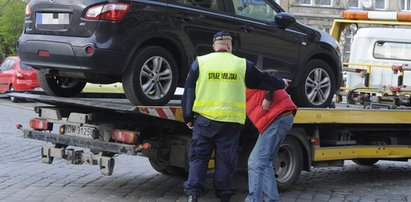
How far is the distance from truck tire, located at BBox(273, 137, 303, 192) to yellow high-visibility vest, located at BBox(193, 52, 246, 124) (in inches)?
65.1

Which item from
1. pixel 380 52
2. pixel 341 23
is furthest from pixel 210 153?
pixel 380 52

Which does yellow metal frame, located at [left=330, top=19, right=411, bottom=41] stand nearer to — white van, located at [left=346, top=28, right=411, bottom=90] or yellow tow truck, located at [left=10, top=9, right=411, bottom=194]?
white van, located at [left=346, top=28, right=411, bottom=90]

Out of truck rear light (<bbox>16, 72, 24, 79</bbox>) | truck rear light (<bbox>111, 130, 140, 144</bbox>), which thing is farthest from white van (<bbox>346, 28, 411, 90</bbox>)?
truck rear light (<bbox>16, 72, 24, 79</bbox>)

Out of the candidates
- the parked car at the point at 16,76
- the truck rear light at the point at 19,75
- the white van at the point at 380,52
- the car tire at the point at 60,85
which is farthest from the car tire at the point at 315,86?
the truck rear light at the point at 19,75

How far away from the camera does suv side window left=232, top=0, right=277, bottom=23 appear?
795cm

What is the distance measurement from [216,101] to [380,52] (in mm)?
7509

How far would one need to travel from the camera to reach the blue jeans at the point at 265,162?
21.3 ft

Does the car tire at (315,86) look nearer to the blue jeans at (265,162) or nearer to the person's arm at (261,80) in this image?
the blue jeans at (265,162)

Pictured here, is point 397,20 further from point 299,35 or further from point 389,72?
point 299,35

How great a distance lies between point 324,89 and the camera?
8805mm

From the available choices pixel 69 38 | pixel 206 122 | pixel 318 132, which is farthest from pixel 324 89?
pixel 69 38

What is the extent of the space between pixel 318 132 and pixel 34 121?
350cm

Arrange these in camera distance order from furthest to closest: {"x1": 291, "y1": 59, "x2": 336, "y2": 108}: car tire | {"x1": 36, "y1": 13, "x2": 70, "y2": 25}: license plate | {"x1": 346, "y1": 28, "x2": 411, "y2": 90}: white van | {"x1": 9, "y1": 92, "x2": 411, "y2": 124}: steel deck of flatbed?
{"x1": 346, "y1": 28, "x2": 411, "y2": 90}: white van < {"x1": 291, "y1": 59, "x2": 336, "y2": 108}: car tire < {"x1": 36, "y1": 13, "x2": 70, "y2": 25}: license plate < {"x1": 9, "y1": 92, "x2": 411, "y2": 124}: steel deck of flatbed

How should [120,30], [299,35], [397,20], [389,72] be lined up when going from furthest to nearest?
1. [389,72]
2. [397,20]
3. [299,35]
4. [120,30]
